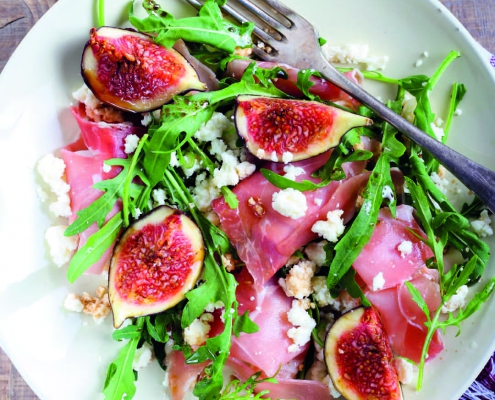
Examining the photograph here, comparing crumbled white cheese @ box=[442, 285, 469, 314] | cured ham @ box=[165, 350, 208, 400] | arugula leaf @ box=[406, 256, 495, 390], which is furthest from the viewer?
cured ham @ box=[165, 350, 208, 400]

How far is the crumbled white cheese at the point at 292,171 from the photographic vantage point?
1.94 metres

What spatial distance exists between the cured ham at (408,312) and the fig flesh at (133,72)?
1.13 meters

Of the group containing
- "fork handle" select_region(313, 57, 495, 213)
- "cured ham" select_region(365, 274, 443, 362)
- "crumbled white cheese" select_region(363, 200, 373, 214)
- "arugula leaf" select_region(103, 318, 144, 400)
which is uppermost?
"fork handle" select_region(313, 57, 495, 213)

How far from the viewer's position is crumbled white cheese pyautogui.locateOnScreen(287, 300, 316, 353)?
1.98 meters

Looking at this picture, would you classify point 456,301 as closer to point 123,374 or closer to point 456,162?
point 456,162

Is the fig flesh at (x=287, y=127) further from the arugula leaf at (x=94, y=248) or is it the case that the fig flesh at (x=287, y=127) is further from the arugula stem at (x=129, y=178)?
the arugula leaf at (x=94, y=248)

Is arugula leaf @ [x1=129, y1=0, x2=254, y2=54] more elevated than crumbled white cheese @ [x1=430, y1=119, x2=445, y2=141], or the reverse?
crumbled white cheese @ [x1=430, y1=119, x2=445, y2=141]

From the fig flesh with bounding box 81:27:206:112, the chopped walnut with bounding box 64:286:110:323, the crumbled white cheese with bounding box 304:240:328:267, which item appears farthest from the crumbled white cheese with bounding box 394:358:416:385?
the fig flesh with bounding box 81:27:206:112

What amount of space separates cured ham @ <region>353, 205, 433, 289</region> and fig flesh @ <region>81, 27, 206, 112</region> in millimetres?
922

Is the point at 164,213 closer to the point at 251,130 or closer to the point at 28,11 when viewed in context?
the point at 251,130

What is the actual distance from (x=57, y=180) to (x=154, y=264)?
21.3 inches

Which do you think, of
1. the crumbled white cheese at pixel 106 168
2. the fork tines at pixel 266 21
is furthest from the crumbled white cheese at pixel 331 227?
the crumbled white cheese at pixel 106 168

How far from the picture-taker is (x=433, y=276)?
2.05m

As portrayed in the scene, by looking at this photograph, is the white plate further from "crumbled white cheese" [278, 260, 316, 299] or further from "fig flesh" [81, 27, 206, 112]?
"crumbled white cheese" [278, 260, 316, 299]
